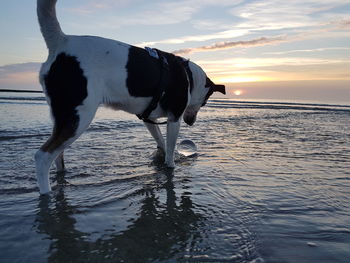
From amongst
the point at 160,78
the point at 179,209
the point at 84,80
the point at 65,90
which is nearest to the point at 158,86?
the point at 160,78

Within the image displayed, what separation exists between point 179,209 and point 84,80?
5.51 ft

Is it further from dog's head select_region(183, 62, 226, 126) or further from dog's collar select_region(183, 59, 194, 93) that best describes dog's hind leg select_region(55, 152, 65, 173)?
dog's head select_region(183, 62, 226, 126)

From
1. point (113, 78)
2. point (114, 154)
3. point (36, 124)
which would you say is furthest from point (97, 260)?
point (36, 124)

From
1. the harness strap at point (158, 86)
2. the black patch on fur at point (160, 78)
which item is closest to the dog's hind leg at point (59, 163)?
the harness strap at point (158, 86)

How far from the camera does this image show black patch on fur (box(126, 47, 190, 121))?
365 cm

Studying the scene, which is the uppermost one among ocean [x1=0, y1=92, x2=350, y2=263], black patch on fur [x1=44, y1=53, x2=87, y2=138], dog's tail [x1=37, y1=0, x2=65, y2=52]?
dog's tail [x1=37, y1=0, x2=65, y2=52]

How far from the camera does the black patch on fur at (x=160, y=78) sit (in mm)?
3652

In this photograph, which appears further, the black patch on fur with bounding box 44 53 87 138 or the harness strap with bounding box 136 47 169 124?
the harness strap with bounding box 136 47 169 124

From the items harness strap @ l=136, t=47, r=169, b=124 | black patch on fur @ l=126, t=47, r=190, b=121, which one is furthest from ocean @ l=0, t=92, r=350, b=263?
black patch on fur @ l=126, t=47, r=190, b=121

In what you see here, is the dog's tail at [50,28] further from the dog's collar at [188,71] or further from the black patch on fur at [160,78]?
the dog's collar at [188,71]

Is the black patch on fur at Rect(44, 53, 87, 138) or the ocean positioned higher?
the black patch on fur at Rect(44, 53, 87, 138)

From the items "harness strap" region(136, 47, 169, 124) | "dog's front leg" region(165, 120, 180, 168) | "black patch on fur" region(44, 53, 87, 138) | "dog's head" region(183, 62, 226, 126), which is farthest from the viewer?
"dog's head" region(183, 62, 226, 126)

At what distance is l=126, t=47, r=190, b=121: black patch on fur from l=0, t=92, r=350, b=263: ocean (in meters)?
1.04

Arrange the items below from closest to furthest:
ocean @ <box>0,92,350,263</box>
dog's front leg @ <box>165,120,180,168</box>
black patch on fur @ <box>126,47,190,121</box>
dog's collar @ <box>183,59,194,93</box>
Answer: ocean @ <box>0,92,350,263</box>
black patch on fur @ <box>126,47,190,121</box>
dog's front leg @ <box>165,120,180,168</box>
dog's collar @ <box>183,59,194,93</box>
